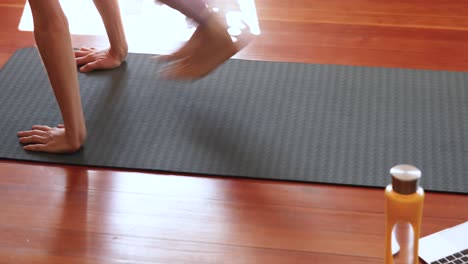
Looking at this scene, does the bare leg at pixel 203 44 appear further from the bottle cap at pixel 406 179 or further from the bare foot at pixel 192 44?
the bottle cap at pixel 406 179

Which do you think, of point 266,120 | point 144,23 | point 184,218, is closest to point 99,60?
point 144,23

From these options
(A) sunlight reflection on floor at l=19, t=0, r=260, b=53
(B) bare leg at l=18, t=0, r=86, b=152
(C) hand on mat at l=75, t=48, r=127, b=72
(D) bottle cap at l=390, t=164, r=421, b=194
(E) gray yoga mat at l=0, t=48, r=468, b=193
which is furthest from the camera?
(A) sunlight reflection on floor at l=19, t=0, r=260, b=53

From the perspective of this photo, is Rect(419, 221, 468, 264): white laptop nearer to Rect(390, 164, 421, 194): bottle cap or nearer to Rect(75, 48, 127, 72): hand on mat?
Rect(390, 164, 421, 194): bottle cap

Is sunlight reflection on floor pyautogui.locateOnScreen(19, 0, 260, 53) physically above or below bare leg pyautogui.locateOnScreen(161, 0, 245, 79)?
above

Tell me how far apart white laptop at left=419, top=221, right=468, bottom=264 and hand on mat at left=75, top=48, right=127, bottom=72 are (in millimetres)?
1215

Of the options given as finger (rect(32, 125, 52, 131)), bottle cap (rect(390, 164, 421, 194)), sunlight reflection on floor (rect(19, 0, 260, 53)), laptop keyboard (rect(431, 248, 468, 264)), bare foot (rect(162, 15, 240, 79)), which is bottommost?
laptop keyboard (rect(431, 248, 468, 264))

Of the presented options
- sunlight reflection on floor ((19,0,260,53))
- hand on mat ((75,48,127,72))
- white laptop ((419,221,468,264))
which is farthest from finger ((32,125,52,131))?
white laptop ((419,221,468,264))

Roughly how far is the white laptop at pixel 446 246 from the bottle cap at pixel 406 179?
0.41 metres

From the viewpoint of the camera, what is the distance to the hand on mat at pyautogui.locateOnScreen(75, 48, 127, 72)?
267 cm

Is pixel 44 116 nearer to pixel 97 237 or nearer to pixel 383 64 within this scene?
pixel 97 237

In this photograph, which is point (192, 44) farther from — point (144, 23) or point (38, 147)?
point (144, 23)

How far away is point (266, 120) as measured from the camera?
7.89 ft

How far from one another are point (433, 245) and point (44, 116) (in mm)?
1202

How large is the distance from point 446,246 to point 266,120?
704 mm
